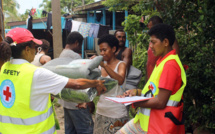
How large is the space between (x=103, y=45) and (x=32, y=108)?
1185 mm

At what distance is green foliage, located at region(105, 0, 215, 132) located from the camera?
9.44 ft

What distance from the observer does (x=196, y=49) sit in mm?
3234

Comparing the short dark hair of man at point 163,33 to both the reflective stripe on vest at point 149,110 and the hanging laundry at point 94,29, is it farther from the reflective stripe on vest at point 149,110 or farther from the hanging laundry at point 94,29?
the hanging laundry at point 94,29

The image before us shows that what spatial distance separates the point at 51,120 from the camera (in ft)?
6.78

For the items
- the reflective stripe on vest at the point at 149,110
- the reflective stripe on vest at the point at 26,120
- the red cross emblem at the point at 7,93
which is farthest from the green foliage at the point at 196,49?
the red cross emblem at the point at 7,93

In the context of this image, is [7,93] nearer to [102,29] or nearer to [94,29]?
[94,29]

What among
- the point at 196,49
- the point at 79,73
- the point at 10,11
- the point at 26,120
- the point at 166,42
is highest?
the point at 10,11

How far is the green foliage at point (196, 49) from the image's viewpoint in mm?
2877

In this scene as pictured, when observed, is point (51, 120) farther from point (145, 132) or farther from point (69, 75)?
point (145, 132)

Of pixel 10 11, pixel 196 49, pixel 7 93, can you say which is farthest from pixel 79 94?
pixel 10 11

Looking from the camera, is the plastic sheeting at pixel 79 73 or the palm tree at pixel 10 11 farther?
the palm tree at pixel 10 11

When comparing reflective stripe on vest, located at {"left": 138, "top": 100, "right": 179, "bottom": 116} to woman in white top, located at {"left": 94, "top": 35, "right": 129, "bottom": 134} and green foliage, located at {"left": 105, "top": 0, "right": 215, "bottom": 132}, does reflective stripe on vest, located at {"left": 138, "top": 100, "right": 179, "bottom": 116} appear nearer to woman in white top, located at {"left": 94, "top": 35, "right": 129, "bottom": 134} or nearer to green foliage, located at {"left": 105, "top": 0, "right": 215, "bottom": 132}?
woman in white top, located at {"left": 94, "top": 35, "right": 129, "bottom": 134}

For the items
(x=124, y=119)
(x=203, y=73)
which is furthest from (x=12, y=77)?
(x=203, y=73)

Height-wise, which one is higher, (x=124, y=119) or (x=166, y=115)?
(x=166, y=115)
